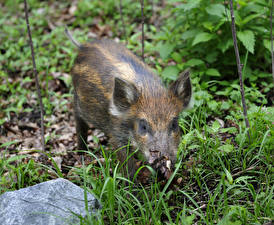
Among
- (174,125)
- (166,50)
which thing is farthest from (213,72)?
(174,125)

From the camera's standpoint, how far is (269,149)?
4.00 meters

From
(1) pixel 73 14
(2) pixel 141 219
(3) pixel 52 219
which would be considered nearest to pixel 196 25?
(2) pixel 141 219

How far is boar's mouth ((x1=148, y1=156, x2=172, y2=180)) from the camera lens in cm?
364

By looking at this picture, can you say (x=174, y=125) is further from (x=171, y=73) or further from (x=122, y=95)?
(x=171, y=73)

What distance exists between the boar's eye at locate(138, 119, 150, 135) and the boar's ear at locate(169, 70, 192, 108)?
583mm

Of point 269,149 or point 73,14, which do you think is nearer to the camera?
point 269,149

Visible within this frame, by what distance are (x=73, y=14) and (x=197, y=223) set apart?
788 centimetres

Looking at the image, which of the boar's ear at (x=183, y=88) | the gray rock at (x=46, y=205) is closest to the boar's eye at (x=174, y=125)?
the boar's ear at (x=183, y=88)

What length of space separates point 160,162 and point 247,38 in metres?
2.72

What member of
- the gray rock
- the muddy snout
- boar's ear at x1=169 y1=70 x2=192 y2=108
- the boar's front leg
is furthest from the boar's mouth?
the boar's front leg

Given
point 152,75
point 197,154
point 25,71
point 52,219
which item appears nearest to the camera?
point 52,219

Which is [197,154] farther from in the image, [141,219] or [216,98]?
[216,98]

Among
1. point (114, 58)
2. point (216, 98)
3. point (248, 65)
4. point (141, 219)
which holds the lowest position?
point (141, 219)

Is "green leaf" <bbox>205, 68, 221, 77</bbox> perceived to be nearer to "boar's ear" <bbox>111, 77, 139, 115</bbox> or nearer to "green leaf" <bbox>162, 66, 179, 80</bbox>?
"green leaf" <bbox>162, 66, 179, 80</bbox>
